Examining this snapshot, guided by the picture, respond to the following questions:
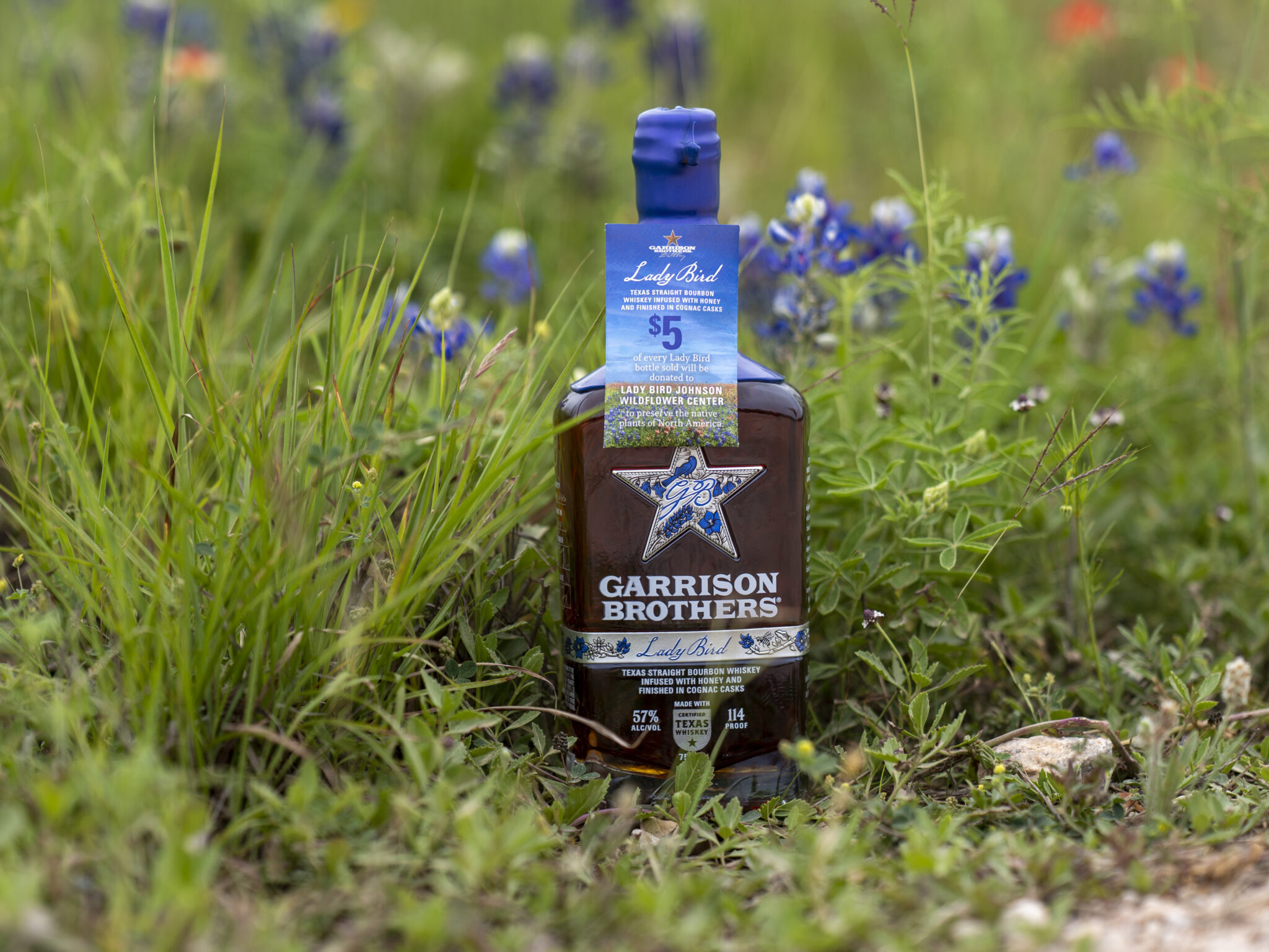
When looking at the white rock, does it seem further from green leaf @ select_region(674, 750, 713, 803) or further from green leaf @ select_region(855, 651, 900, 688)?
green leaf @ select_region(674, 750, 713, 803)

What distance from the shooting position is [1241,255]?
2123 millimetres

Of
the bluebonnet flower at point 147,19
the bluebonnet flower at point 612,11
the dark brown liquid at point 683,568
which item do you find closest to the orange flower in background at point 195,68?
the bluebonnet flower at point 147,19

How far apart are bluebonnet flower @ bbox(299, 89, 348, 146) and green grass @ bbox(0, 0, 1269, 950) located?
1.63 ft

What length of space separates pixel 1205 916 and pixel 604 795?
2.40 ft

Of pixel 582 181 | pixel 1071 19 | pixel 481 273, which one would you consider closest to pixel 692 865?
pixel 481 273

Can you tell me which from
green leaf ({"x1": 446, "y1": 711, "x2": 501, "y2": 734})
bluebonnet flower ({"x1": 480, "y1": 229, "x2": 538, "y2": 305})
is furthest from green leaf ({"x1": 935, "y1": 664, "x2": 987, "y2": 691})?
bluebonnet flower ({"x1": 480, "y1": 229, "x2": 538, "y2": 305})

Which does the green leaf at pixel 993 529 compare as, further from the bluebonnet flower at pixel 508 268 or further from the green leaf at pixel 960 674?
the bluebonnet flower at pixel 508 268

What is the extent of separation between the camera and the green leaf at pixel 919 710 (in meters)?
1.52

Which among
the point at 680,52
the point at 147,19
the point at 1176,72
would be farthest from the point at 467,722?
the point at 1176,72

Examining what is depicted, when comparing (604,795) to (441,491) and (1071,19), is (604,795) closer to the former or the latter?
(441,491)

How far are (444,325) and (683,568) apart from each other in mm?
615

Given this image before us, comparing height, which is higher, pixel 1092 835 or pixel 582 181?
pixel 582 181

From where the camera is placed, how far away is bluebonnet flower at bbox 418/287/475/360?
180 centimetres

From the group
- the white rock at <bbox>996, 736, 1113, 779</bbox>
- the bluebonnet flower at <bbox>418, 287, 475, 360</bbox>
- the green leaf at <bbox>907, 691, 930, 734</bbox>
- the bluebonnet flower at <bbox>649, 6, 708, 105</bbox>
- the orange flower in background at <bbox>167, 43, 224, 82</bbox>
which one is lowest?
the white rock at <bbox>996, 736, 1113, 779</bbox>
